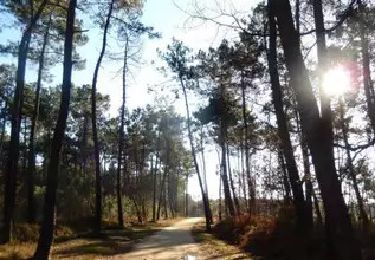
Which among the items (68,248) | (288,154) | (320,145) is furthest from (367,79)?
(320,145)

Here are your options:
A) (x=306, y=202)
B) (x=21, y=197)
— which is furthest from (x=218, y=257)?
(x=21, y=197)

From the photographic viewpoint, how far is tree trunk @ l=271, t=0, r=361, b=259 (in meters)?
6.51

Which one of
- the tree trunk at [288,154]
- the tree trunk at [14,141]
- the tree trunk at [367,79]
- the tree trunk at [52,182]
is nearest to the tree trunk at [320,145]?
the tree trunk at [52,182]

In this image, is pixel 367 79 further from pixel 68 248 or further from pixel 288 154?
pixel 68 248

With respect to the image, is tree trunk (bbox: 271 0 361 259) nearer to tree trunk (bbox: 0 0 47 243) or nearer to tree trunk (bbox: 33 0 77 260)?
tree trunk (bbox: 33 0 77 260)

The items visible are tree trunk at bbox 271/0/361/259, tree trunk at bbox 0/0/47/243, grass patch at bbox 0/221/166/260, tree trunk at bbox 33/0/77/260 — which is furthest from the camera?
tree trunk at bbox 0/0/47/243

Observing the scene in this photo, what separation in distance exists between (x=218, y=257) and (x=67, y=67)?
320 inches

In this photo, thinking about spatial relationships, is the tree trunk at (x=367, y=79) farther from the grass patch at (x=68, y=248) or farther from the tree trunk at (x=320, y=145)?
the tree trunk at (x=320, y=145)

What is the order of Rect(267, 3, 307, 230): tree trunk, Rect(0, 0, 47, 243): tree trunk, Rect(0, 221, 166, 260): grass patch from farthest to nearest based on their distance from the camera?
Rect(0, 0, 47, 243): tree trunk
Rect(267, 3, 307, 230): tree trunk
Rect(0, 221, 166, 260): grass patch

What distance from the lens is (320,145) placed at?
6664 millimetres

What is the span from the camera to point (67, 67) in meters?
15.7

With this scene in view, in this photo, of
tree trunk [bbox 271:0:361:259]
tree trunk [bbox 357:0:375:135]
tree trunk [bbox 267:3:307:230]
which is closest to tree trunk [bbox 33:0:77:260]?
tree trunk [bbox 267:3:307:230]

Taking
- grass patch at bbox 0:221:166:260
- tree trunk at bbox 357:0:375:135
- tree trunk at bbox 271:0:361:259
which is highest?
tree trunk at bbox 357:0:375:135

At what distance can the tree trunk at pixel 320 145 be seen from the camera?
21.4 ft
